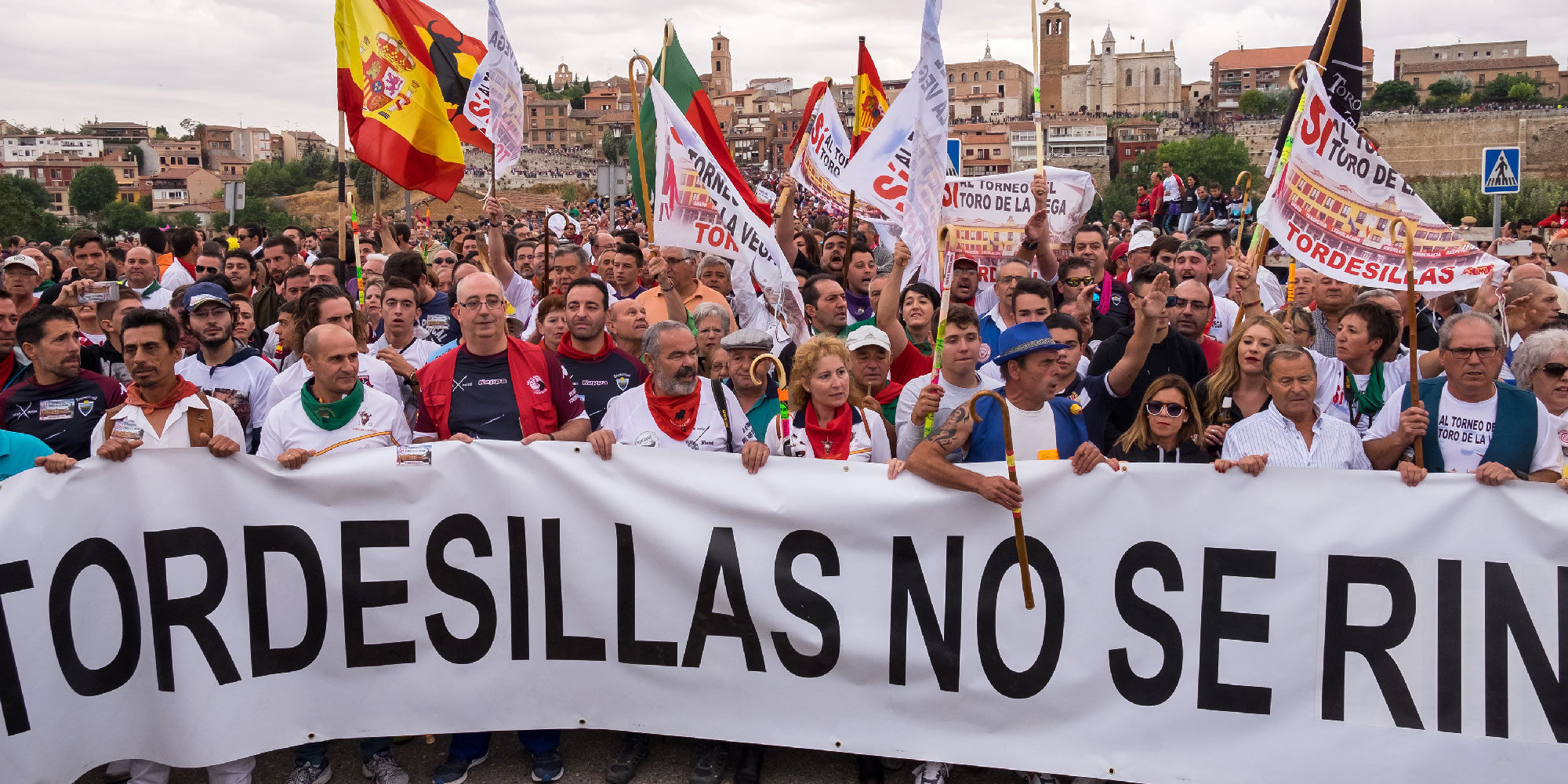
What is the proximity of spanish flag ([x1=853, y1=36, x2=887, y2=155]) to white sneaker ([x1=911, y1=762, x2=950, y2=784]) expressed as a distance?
19.7ft

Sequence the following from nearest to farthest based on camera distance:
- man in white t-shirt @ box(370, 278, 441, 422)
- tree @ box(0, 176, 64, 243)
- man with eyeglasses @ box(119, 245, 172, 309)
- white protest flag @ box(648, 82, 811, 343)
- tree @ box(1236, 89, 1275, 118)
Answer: white protest flag @ box(648, 82, 811, 343) < man in white t-shirt @ box(370, 278, 441, 422) < man with eyeglasses @ box(119, 245, 172, 309) < tree @ box(0, 176, 64, 243) < tree @ box(1236, 89, 1275, 118)

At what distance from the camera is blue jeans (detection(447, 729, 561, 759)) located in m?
5.00

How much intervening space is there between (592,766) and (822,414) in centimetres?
177

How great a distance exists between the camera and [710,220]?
659cm

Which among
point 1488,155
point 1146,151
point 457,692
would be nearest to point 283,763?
point 457,692

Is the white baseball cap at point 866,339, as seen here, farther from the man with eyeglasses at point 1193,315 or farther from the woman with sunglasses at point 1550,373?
the woman with sunglasses at point 1550,373

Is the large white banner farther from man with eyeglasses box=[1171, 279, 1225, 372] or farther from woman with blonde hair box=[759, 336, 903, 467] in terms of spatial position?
man with eyeglasses box=[1171, 279, 1225, 372]

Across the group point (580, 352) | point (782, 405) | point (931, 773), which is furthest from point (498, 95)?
point (931, 773)

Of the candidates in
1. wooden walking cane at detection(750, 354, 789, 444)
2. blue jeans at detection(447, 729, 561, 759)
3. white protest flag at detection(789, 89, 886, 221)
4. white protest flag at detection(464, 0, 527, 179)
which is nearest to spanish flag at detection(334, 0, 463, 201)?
white protest flag at detection(464, 0, 527, 179)

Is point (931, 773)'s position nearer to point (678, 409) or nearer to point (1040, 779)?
point (1040, 779)

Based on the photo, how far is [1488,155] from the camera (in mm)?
12344

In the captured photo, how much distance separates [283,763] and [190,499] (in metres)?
1.22

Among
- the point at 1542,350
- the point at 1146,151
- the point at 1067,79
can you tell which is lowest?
the point at 1542,350

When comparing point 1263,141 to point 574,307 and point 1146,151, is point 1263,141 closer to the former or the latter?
point 1146,151
